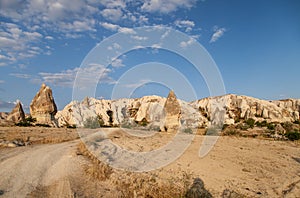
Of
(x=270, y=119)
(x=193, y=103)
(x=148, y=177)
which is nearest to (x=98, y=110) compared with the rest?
(x=193, y=103)

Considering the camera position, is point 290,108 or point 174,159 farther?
point 290,108

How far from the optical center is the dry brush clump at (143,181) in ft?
18.4

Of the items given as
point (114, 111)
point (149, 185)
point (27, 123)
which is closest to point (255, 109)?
point (114, 111)

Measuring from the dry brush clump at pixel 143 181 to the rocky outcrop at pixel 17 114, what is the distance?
26.3 meters

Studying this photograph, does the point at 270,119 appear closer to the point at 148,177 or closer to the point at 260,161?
the point at 260,161

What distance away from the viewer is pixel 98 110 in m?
45.3

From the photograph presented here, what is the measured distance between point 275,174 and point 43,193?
6.68 metres

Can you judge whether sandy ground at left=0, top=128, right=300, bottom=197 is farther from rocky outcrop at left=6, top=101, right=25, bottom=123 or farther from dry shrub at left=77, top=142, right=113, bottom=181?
rocky outcrop at left=6, top=101, right=25, bottom=123

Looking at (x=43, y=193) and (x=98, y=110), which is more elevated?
(x=98, y=110)

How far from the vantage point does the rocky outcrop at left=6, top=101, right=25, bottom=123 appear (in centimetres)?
3027

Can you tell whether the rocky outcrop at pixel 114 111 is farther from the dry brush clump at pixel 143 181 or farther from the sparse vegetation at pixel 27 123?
the dry brush clump at pixel 143 181

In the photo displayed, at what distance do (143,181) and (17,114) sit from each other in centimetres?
2912

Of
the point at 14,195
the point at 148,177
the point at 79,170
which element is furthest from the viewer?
the point at 79,170

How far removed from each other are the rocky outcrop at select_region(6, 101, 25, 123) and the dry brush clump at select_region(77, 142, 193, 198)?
26.3 meters
